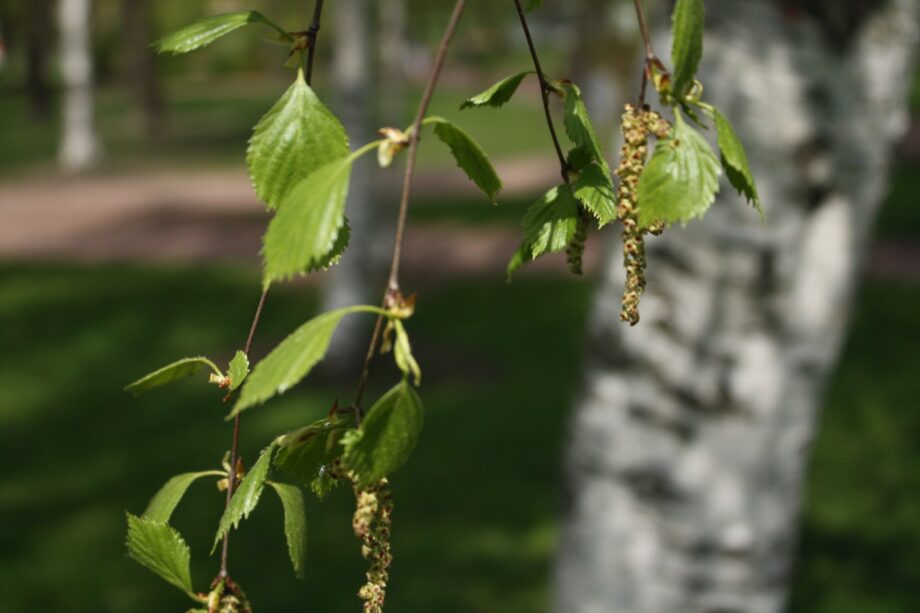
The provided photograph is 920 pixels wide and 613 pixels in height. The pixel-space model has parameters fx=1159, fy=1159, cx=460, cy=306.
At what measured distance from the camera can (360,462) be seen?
757 mm

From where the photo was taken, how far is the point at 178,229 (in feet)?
50.9

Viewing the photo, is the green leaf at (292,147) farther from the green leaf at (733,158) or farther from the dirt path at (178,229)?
the dirt path at (178,229)

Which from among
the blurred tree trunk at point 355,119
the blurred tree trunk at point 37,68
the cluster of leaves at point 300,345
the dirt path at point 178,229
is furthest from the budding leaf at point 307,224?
the blurred tree trunk at point 37,68

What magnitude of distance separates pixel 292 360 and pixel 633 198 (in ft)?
0.92

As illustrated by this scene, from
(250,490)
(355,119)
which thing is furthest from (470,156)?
(355,119)

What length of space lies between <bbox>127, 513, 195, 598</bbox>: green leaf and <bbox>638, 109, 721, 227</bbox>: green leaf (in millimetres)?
426

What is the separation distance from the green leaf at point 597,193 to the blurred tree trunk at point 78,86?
19.7 meters

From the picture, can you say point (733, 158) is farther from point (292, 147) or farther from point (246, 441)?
point (246, 441)

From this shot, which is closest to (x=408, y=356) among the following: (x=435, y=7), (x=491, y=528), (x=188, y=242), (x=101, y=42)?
(x=491, y=528)

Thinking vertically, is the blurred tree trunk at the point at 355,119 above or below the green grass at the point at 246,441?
above

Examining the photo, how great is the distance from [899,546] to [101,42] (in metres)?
37.5

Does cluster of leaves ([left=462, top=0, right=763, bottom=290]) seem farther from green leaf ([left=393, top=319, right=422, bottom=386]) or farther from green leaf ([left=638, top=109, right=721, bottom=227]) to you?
green leaf ([left=393, top=319, right=422, bottom=386])

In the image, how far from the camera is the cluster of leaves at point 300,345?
70 centimetres

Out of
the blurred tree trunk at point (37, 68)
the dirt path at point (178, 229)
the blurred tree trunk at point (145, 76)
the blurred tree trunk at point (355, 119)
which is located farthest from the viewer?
the blurred tree trunk at point (37, 68)
